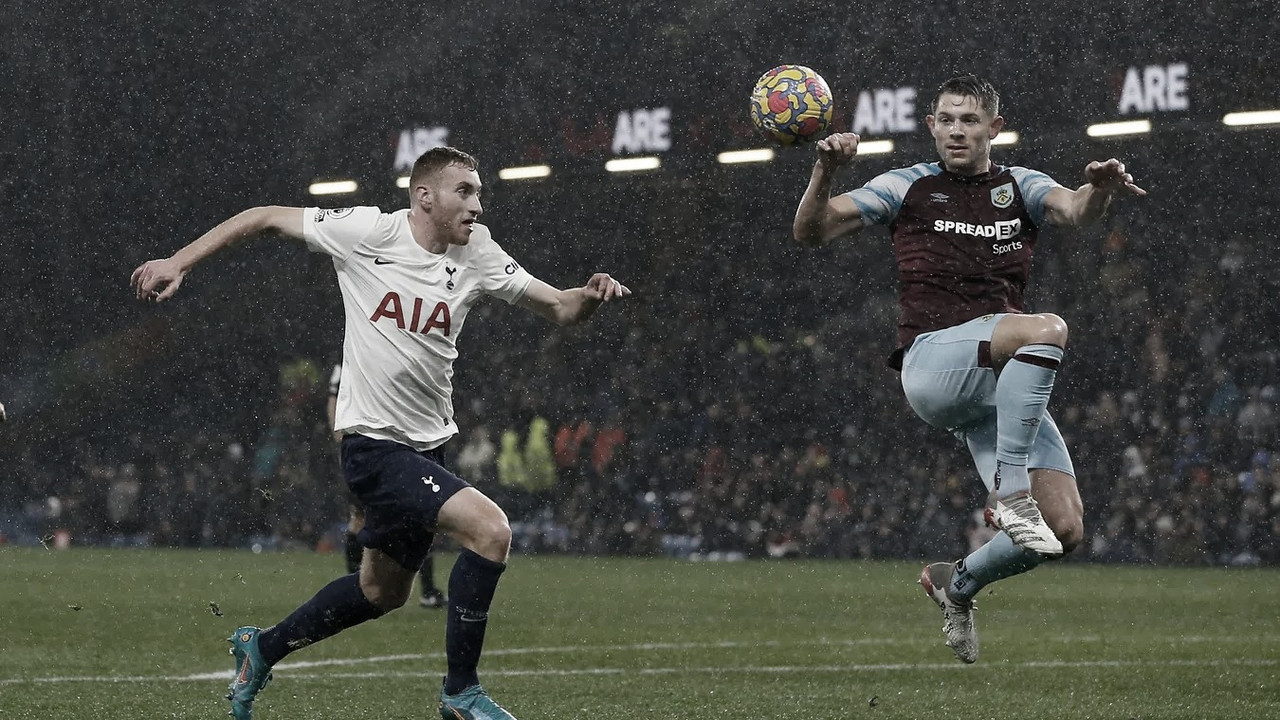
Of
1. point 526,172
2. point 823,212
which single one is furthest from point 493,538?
point 526,172

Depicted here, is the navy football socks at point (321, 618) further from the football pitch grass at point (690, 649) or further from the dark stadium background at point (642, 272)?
the dark stadium background at point (642, 272)

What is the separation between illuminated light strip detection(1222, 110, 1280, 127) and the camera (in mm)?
17891

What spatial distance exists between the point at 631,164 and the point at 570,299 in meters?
15.2

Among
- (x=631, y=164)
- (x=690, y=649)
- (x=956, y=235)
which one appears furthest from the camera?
(x=631, y=164)

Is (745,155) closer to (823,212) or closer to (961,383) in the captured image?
(823,212)

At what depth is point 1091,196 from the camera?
247 inches

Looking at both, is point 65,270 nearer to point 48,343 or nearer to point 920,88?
point 48,343

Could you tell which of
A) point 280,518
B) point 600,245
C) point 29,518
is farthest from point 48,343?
point 600,245

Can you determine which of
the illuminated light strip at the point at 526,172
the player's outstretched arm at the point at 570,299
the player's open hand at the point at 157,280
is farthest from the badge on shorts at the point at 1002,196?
the illuminated light strip at the point at 526,172

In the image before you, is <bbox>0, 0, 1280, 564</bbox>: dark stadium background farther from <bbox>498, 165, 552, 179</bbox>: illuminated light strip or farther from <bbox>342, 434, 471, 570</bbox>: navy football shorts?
<bbox>342, 434, 471, 570</bbox>: navy football shorts

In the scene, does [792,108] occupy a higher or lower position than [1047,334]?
higher

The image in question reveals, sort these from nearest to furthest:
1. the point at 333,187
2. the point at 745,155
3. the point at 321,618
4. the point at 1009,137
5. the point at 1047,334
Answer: the point at 1047,334 < the point at 321,618 < the point at 1009,137 < the point at 745,155 < the point at 333,187

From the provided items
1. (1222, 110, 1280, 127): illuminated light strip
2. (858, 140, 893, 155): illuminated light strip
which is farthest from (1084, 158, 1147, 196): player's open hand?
(858, 140, 893, 155): illuminated light strip

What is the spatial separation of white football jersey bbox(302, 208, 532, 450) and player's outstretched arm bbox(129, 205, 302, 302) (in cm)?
8
